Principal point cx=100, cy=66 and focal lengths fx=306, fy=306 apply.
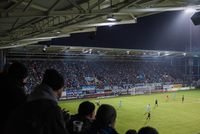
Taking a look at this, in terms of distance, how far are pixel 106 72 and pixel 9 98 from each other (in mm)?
51522

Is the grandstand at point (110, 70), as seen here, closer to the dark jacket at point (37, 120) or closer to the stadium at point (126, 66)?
the stadium at point (126, 66)

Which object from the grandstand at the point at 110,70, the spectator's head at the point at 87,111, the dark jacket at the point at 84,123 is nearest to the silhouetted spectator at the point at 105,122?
the dark jacket at the point at 84,123

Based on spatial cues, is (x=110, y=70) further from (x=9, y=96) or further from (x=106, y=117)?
(x=106, y=117)

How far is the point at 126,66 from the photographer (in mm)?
59531

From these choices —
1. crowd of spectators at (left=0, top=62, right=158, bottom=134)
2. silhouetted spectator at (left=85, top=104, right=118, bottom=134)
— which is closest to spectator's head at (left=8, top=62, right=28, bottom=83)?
crowd of spectators at (left=0, top=62, right=158, bottom=134)

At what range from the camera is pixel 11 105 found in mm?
3715

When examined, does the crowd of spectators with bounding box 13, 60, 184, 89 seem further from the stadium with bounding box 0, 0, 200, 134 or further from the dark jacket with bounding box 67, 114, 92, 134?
the dark jacket with bounding box 67, 114, 92, 134

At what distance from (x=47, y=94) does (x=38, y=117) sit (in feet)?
1.68

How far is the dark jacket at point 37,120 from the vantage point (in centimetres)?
249

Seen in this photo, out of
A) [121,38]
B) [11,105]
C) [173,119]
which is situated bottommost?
[173,119]

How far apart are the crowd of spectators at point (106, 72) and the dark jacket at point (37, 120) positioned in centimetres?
4111

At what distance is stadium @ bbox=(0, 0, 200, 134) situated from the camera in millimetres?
25625

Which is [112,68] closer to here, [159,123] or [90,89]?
[90,89]

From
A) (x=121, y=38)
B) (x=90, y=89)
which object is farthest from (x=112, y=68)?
(x=90, y=89)
